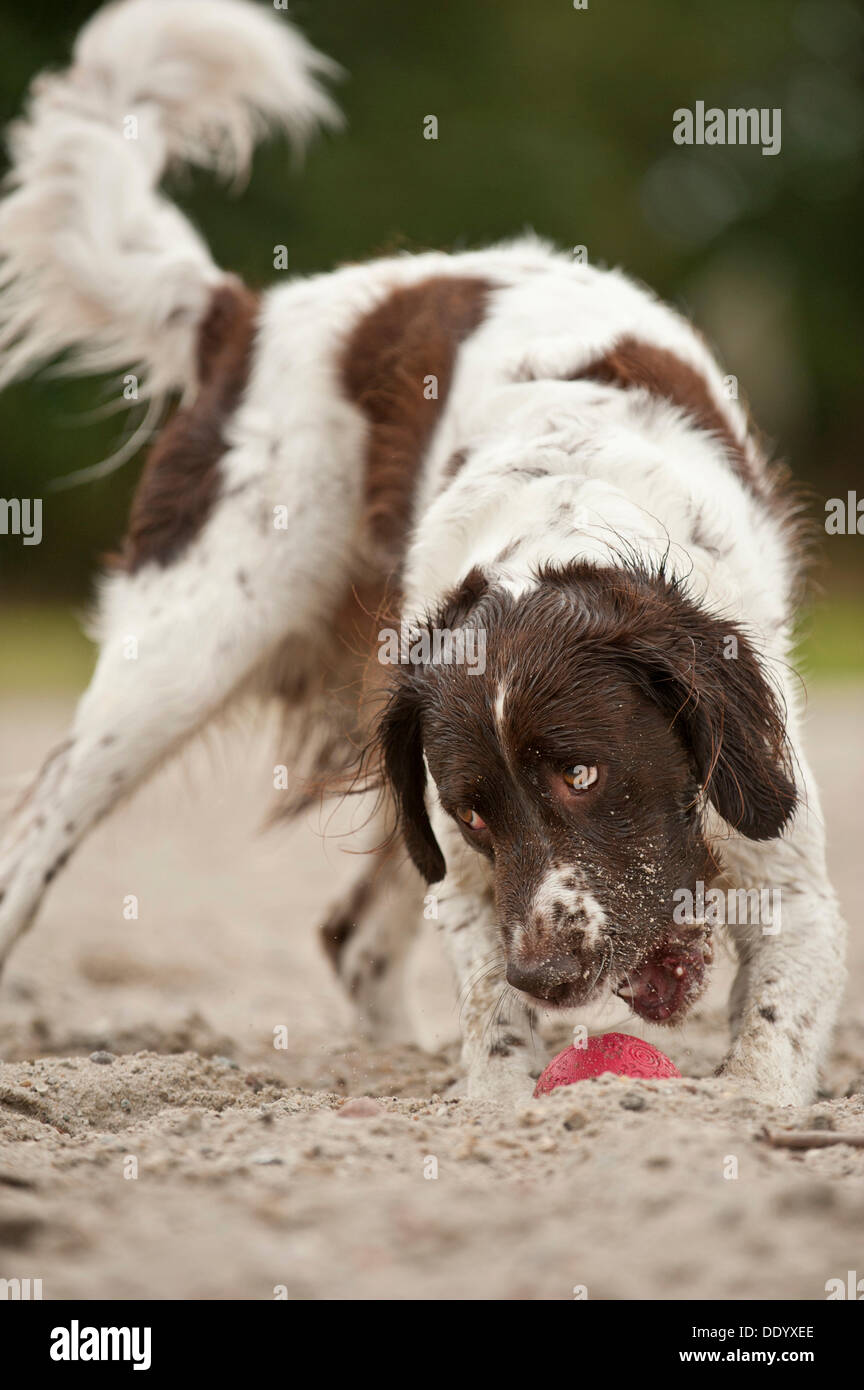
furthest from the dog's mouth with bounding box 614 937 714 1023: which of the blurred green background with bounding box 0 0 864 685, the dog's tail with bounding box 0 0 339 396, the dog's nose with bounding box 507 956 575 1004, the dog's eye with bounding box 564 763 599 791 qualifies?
the blurred green background with bounding box 0 0 864 685

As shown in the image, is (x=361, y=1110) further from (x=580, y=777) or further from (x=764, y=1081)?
(x=764, y=1081)

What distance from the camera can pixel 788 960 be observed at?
3861 millimetres

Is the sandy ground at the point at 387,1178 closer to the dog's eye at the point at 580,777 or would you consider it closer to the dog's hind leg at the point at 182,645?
the dog's eye at the point at 580,777

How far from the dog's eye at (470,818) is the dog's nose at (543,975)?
376 mm

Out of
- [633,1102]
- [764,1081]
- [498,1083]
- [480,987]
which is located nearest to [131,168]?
[480,987]

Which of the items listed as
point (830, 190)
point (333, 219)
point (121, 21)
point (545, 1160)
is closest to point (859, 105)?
point (830, 190)

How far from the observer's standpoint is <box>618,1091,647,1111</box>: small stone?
9.92 ft

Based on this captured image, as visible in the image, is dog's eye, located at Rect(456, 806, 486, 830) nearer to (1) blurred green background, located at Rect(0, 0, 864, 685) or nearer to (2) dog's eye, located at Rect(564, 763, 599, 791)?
(2) dog's eye, located at Rect(564, 763, 599, 791)

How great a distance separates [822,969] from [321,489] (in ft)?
7.72

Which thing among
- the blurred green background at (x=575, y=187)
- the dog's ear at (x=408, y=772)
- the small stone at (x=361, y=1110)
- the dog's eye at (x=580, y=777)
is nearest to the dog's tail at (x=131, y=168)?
the dog's ear at (x=408, y=772)

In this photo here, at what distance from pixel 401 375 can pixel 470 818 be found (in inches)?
77.6

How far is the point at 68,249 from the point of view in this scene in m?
5.93

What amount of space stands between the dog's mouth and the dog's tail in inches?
123

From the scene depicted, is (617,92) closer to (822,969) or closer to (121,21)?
(121,21)
